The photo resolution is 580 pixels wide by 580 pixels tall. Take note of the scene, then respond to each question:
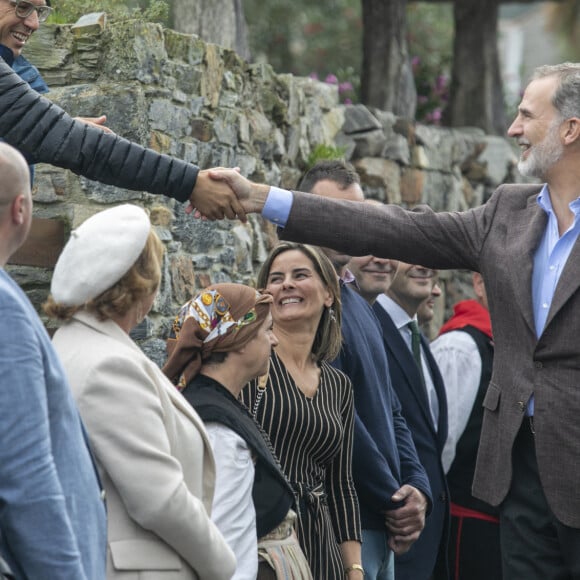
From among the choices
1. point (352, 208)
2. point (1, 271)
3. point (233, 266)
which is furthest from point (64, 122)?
point (233, 266)

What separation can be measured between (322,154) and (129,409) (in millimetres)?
4039

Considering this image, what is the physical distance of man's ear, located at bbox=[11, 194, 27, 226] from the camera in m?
2.22

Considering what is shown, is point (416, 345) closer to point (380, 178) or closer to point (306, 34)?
point (380, 178)

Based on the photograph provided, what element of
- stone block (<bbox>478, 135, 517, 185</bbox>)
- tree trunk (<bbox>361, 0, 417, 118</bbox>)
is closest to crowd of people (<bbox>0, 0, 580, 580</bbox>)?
tree trunk (<bbox>361, 0, 417, 118</bbox>)

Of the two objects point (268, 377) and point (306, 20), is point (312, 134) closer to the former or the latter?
point (268, 377)

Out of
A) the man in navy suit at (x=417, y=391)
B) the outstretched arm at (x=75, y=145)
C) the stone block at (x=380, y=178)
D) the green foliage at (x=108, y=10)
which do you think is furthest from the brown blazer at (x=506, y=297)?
the stone block at (x=380, y=178)

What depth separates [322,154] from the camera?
6238 mm

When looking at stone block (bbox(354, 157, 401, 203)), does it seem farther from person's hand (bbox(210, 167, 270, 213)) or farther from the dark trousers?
the dark trousers

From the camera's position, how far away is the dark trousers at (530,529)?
10.6ft

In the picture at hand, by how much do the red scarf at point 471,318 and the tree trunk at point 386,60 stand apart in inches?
137

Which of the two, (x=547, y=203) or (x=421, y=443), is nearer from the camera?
(x=547, y=203)

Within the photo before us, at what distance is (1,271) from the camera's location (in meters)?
2.15

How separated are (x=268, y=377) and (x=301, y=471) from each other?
307 millimetres

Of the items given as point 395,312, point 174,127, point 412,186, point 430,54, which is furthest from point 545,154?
point 430,54
